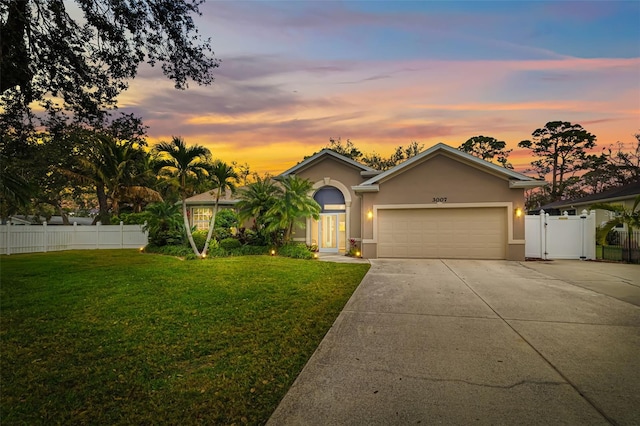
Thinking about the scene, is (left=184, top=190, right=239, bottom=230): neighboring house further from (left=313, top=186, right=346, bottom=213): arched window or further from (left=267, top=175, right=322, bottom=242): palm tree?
(left=267, top=175, right=322, bottom=242): palm tree

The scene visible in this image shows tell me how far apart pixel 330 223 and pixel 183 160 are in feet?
25.2

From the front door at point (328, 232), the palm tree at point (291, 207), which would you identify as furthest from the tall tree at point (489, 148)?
the palm tree at point (291, 207)

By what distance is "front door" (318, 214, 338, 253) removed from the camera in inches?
641

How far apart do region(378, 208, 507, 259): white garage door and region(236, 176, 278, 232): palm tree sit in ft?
17.1

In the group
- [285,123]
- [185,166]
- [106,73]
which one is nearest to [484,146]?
[285,123]

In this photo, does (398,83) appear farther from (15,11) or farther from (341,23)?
(15,11)

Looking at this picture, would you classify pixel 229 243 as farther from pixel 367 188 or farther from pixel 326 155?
pixel 367 188

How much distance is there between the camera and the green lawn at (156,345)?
2.77m

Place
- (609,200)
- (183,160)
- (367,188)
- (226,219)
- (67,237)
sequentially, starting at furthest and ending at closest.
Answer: (609,200) → (67,237) → (226,219) → (367,188) → (183,160)

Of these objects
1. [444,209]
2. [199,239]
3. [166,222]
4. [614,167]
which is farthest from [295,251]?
[614,167]

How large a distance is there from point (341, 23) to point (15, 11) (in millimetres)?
7884

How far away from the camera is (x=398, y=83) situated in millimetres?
13305

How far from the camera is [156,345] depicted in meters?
4.16

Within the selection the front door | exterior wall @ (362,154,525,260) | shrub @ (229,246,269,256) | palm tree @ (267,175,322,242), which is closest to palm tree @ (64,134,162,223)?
shrub @ (229,246,269,256)
